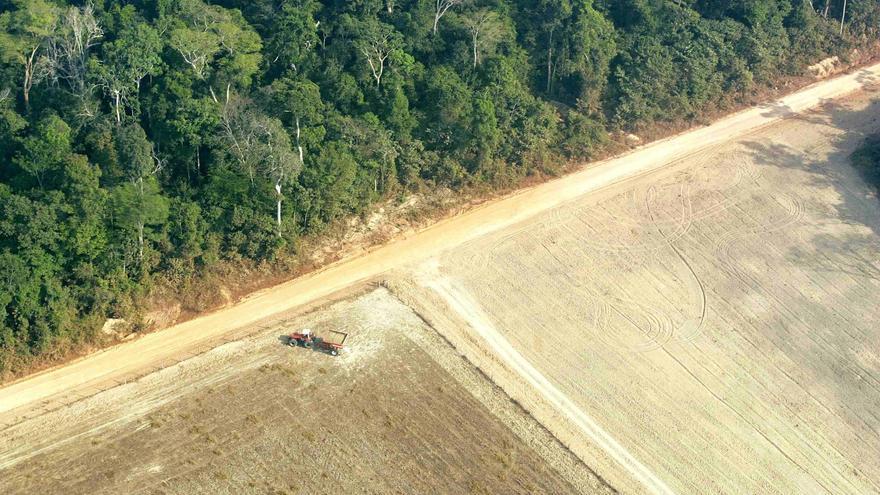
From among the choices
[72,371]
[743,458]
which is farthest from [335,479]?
[743,458]

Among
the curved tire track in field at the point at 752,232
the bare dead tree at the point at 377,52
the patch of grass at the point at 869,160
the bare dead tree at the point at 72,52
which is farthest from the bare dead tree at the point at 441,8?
the patch of grass at the point at 869,160

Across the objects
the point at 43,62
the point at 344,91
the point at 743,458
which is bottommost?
the point at 743,458

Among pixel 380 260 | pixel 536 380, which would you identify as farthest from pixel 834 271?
pixel 380 260

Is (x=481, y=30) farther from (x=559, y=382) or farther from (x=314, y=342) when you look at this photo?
(x=559, y=382)

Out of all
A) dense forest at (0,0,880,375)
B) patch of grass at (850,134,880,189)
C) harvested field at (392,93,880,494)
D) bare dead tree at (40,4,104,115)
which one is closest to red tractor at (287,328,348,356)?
harvested field at (392,93,880,494)

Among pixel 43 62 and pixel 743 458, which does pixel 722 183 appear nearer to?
pixel 743 458

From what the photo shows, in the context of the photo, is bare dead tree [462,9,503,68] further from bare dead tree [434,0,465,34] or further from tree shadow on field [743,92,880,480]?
tree shadow on field [743,92,880,480]
